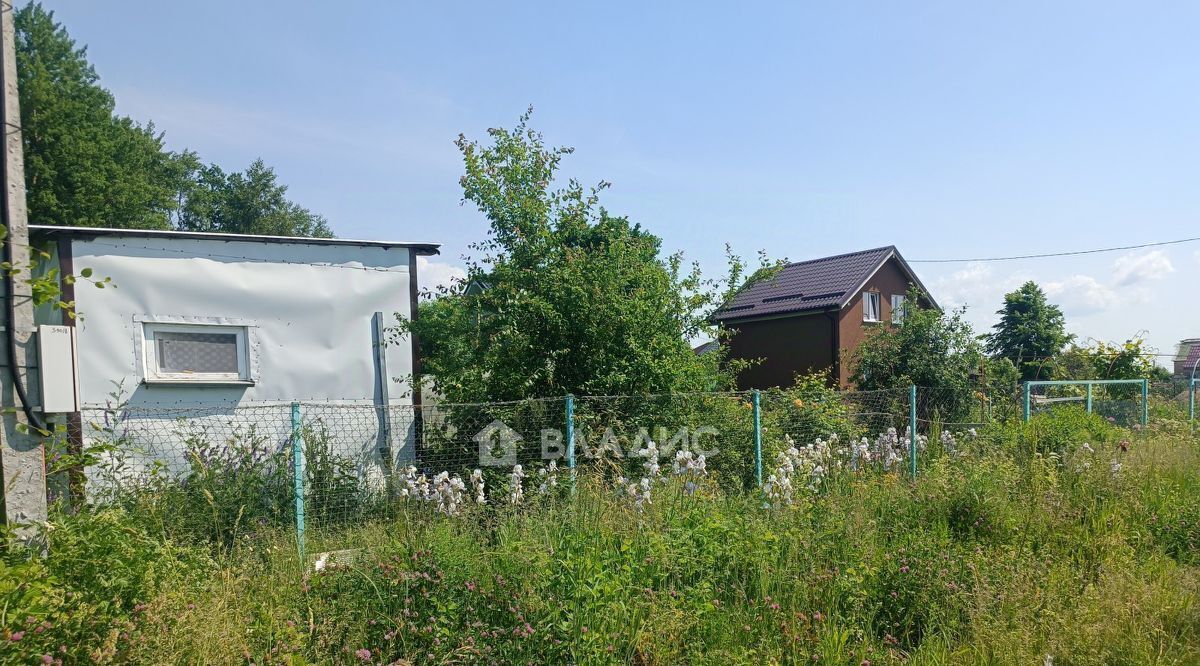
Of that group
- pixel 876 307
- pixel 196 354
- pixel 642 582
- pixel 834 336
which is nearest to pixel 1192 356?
pixel 876 307

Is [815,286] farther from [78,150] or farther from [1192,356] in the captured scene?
[1192,356]

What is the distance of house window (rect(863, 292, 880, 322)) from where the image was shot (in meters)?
23.0

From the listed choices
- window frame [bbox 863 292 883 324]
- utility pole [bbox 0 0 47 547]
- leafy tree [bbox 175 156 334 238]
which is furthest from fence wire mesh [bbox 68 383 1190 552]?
leafy tree [bbox 175 156 334 238]

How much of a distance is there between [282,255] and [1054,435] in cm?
931

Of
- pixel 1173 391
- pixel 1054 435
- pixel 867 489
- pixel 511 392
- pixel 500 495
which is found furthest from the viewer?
pixel 1173 391

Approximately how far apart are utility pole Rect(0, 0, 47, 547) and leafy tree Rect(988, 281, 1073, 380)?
26.9 meters

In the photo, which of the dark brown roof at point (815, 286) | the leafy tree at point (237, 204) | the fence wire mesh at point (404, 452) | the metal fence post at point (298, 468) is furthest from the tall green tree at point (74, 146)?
the metal fence post at point (298, 468)

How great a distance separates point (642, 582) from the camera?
432 centimetres

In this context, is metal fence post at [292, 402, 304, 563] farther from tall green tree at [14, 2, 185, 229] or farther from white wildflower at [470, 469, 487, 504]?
tall green tree at [14, 2, 185, 229]

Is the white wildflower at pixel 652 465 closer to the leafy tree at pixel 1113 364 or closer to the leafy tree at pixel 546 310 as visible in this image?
the leafy tree at pixel 546 310

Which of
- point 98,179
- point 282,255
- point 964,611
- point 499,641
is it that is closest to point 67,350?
point 499,641

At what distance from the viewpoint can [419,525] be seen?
4.77 metres

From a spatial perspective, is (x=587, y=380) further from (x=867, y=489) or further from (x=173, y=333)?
(x=173, y=333)

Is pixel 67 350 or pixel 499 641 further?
pixel 67 350
